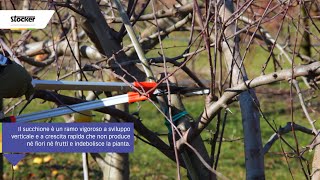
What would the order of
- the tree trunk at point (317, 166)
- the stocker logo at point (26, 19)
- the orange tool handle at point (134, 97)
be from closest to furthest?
1. the stocker logo at point (26, 19)
2. the orange tool handle at point (134, 97)
3. the tree trunk at point (317, 166)

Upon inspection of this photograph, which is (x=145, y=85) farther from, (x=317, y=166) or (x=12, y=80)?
(x=317, y=166)

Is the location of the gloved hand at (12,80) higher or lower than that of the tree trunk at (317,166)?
higher

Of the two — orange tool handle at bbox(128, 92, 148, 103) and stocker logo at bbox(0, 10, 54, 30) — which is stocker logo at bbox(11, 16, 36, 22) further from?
orange tool handle at bbox(128, 92, 148, 103)

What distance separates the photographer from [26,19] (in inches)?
106

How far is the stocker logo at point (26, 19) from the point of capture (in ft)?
8.82

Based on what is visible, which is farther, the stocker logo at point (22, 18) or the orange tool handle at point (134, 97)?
the orange tool handle at point (134, 97)

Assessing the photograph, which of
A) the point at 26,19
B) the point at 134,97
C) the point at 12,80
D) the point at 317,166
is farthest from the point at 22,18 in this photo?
the point at 317,166

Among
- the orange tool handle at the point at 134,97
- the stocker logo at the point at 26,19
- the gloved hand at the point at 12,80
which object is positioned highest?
the stocker logo at the point at 26,19

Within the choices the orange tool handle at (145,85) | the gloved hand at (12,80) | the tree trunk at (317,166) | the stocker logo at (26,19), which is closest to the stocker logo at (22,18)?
the stocker logo at (26,19)

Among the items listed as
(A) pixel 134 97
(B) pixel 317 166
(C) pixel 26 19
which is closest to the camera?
(C) pixel 26 19

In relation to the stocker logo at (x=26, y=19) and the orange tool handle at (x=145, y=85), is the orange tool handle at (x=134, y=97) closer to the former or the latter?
the orange tool handle at (x=145, y=85)

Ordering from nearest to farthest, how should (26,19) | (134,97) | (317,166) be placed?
1. (26,19)
2. (134,97)
3. (317,166)

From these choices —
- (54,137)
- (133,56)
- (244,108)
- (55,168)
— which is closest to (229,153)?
(55,168)

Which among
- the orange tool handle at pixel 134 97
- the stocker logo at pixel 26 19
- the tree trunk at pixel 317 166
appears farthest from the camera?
the tree trunk at pixel 317 166
